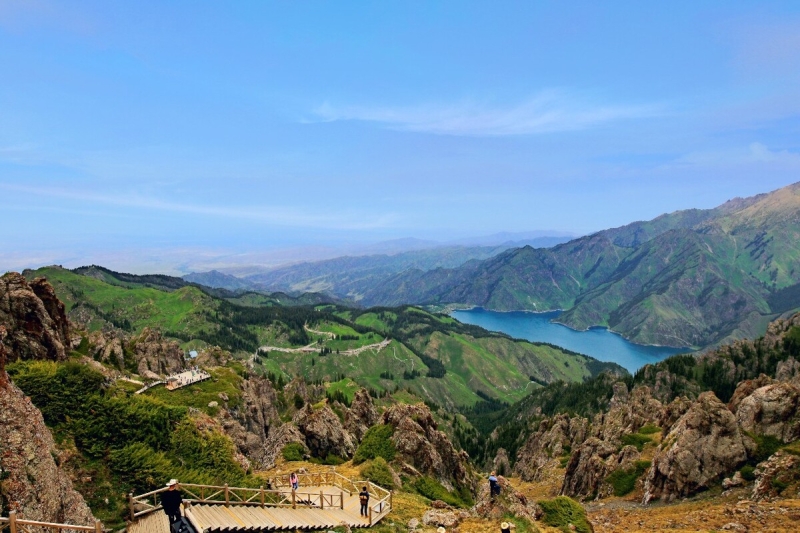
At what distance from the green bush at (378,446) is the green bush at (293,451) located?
11823 millimetres

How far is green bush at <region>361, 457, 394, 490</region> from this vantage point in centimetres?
4454

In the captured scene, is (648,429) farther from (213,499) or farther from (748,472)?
(213,499)

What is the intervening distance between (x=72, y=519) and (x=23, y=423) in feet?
17.3

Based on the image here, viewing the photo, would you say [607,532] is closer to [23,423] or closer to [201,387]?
[23,423]

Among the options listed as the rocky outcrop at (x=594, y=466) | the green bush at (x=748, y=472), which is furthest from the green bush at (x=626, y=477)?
the green bush at (x=748, y=472)

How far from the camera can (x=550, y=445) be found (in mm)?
111688

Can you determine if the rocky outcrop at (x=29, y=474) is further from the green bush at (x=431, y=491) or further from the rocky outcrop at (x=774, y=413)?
the rocky outcrop at (x=774, y=413)

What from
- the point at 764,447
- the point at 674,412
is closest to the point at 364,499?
the point at 764,447

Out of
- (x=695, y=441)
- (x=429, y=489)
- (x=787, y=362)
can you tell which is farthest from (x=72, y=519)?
(x=787, y=362)

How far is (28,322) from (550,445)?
112 m

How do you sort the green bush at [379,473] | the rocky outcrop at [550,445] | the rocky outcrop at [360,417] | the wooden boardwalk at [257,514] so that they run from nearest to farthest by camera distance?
1. the wooden boardwalk at [257,514]
2. the green bush at [379,473]
3. the rocky outcrop at [360,417]
4. the rocky outcrop at [550,445]

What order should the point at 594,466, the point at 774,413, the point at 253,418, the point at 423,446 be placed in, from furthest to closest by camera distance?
the point at 253,418, the point at 594,466, the point at 423,446, the point at 774,413

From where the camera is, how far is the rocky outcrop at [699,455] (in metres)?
45.9

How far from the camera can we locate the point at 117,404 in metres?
30.9
